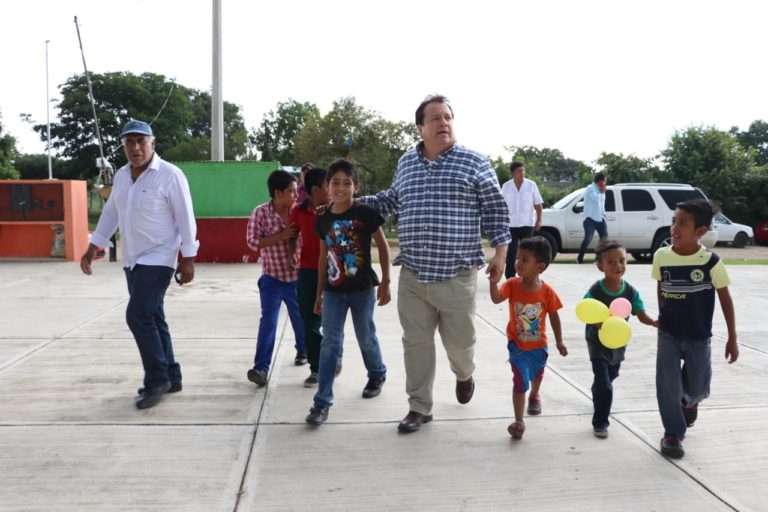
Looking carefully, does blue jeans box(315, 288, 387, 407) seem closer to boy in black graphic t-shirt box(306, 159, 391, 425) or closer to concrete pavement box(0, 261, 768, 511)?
boy in black graphic t-shirt box(306, 159, 391, 425)

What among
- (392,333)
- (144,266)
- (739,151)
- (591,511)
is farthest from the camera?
(739,151)

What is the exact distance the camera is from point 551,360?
560 centimetres

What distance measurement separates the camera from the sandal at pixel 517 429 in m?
3.75

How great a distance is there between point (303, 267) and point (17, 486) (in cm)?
220

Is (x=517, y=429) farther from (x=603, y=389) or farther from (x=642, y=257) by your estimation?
(x=642, y=257)

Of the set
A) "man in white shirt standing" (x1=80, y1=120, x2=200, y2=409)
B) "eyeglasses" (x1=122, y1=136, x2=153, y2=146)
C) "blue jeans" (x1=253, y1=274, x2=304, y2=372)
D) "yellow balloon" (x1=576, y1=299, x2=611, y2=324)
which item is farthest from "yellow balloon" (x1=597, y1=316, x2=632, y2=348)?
"eyeglasses" (x1=122, y1=136, x2=153, y2=146)

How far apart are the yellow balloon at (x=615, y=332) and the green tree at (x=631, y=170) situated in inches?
1008

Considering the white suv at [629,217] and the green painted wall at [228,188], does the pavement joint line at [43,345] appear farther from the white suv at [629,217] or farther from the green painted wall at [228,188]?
the white suv at [629,217]

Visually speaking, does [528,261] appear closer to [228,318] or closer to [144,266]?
[144,266]

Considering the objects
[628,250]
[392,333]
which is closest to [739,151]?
[628,250]

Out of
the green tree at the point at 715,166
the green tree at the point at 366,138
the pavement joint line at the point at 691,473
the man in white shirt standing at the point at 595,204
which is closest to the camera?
the pavement joint line at the point at 691,473

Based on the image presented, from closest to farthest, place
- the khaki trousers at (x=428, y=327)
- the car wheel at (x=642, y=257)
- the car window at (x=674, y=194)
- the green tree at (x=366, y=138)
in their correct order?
the khaki trousers at (x=428, y=327) < the car window at (x=674, y=194) < the car wheel at (x=642, y=257) < the green tree at (x=366, y=138)

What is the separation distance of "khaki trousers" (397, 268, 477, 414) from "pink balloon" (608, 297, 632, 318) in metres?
0.77

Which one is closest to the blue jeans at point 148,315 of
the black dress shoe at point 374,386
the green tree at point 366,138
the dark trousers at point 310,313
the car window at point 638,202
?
the dark trousers at point 310,313
